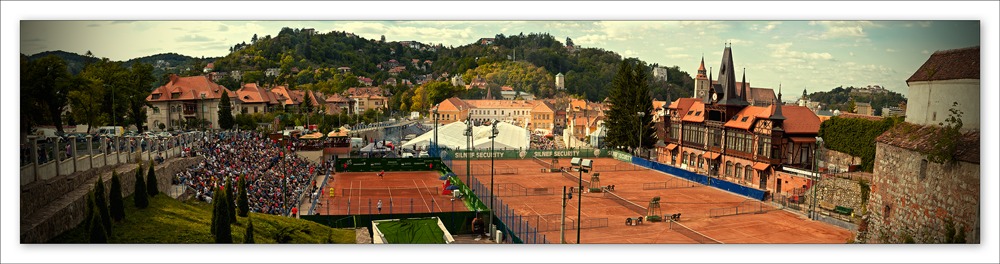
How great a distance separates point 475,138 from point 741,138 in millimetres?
26636

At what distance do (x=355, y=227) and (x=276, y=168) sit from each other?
14.1 m

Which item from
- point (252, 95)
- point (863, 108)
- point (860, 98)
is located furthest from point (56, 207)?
point (863, 108)

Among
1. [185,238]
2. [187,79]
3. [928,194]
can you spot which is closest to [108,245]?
[185,238]

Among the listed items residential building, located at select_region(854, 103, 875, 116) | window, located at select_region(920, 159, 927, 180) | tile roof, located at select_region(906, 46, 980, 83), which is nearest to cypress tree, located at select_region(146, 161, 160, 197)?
window, located at select_region(920, 159, 927, 180)

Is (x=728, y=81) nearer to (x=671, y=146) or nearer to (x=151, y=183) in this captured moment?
(x=671, y=146)

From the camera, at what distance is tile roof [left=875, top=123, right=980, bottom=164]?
20188 mm

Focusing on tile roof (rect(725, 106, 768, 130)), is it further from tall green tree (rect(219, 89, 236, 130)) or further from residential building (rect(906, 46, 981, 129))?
tall green tree (rect(219, 89, 236, 130))

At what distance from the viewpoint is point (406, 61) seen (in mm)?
123750

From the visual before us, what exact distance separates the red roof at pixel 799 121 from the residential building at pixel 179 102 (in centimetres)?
3615

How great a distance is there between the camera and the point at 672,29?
90.1 feet

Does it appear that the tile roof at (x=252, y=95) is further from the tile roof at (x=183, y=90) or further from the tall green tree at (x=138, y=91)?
the tall green tree at (x=138, y=91)

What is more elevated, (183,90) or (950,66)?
(950,66)

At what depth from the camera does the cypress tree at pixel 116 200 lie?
21047 mm

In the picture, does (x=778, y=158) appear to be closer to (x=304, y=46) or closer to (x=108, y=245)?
(x=108, y=245)
